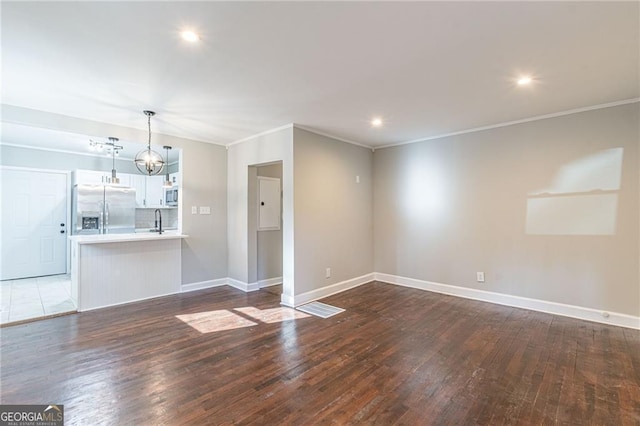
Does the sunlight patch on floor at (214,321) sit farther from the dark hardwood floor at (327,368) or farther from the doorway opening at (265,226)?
the doorway opening at (265,226)

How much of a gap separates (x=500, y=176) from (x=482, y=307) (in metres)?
1.86

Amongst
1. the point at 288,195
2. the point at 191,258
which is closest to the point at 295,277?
the point at 288,195

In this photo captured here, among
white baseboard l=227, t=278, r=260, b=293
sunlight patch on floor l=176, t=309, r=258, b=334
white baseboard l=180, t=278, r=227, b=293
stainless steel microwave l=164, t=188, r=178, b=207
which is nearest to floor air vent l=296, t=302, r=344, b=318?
sunlight patch on floor l=176, t=309, r=258, b=334

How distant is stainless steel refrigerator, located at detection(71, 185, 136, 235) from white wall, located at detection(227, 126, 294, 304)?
2.84 meters

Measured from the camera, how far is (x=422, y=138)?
486 cm

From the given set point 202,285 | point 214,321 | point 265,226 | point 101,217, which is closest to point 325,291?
point 265,226

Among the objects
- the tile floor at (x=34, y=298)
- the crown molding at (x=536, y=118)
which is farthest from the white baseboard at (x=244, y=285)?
the crown molding at (x=536, y=118)

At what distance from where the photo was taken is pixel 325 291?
4516 mm

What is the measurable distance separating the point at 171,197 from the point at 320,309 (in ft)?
15.7

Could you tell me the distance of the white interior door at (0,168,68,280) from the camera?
5426 millimetres

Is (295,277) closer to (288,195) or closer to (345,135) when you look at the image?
(288,195)

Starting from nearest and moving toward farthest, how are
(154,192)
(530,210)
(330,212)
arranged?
(530,210) → (330,212) → (154,192)

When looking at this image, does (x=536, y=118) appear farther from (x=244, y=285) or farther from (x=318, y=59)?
(x=244, y=285)

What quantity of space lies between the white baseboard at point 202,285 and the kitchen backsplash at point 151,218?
297 cm
